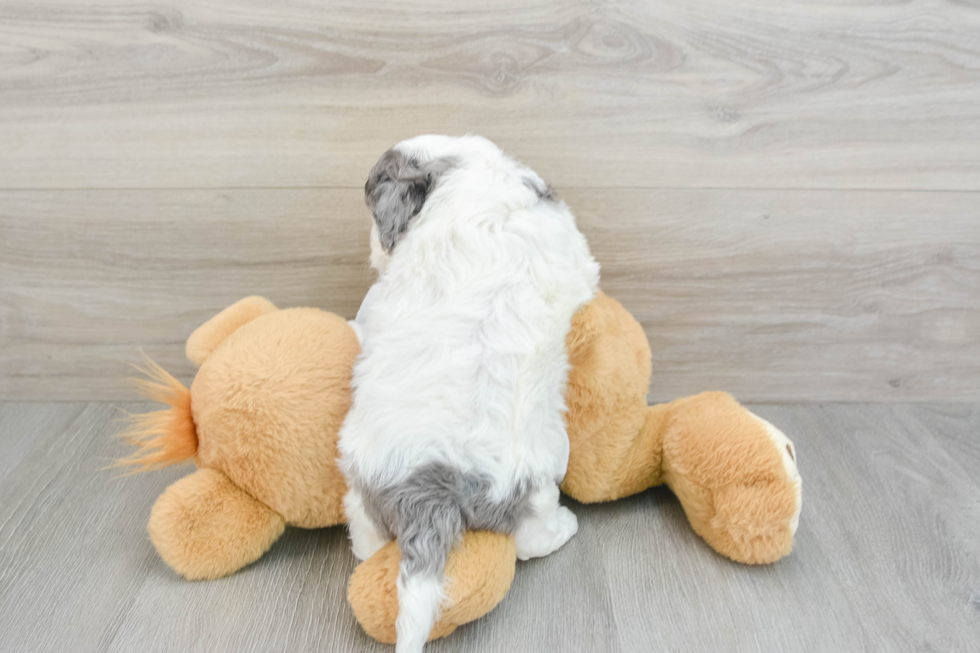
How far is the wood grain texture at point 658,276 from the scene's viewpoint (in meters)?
0.88

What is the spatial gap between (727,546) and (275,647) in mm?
477

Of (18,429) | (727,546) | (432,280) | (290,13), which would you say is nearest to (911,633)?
(727,546)

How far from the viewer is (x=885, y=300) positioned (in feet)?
3.07

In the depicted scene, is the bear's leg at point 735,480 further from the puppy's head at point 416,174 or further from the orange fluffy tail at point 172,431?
the orange fluffy tail at point 172,431

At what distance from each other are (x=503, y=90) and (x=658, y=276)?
1.09ft

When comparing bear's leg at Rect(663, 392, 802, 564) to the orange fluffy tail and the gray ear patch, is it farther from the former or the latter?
the orange fluffy tail

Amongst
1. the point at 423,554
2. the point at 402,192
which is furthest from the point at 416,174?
the point at 423,554

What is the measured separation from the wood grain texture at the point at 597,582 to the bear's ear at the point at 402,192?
373 millimetres

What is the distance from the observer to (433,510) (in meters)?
0.58

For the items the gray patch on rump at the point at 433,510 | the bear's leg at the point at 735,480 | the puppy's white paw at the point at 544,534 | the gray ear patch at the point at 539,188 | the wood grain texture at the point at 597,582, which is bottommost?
the wood grain texture at the point at 597,582

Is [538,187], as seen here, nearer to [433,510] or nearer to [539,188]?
[539,188]

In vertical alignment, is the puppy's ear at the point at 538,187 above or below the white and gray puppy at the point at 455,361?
above

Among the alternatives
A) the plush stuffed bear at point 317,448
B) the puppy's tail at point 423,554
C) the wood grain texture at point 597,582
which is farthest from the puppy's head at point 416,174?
the wood grain texture at point 597,582

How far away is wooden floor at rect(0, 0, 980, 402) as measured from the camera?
2.63ft
